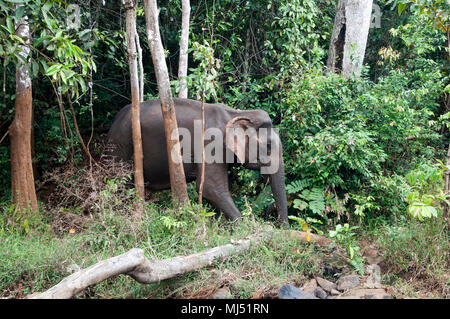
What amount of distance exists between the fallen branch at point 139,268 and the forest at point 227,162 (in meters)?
0.02

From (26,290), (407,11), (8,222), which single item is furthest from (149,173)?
(407,11)

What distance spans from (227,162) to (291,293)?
2868 mm

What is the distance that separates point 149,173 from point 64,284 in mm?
3538

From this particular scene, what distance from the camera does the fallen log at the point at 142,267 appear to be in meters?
3.63

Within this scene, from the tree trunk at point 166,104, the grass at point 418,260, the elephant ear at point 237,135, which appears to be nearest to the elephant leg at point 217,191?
the elephant ear at point 237,135

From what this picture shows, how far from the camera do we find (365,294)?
15.0 feet

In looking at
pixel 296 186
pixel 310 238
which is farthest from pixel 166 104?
pixel 310 238

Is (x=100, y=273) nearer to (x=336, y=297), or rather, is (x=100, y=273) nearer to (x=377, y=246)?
(x=336, y=297)

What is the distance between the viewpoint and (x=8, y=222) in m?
6.16

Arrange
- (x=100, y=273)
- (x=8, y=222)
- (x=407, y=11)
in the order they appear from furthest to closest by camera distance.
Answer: (x=407, y=11)
(x=8, y=222)
(x=100, y=273)

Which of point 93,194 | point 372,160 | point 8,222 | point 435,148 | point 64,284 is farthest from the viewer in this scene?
point 435,148

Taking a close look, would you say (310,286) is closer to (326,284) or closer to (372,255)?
(326,284)

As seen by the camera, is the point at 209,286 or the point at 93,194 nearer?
the point at 209,286

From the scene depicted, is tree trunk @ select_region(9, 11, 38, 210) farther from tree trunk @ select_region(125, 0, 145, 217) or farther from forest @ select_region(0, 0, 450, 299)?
tree trunk @ select_region(125, 0, 145, 217)
